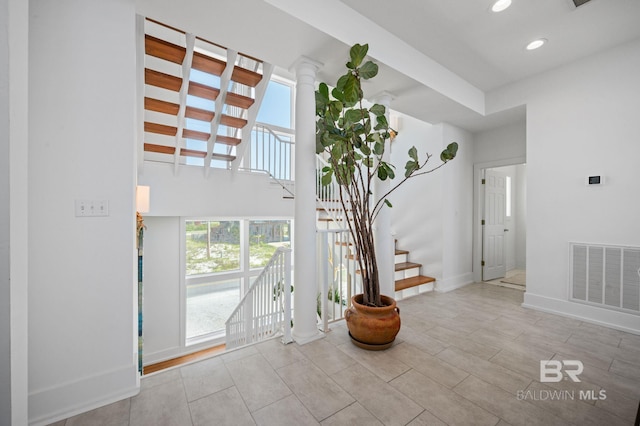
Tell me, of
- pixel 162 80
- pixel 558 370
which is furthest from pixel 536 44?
pixel 162 80

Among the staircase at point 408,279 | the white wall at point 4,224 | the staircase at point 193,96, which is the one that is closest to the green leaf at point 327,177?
the staircase at point 193,96

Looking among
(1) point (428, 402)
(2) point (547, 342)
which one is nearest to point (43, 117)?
(1) point (428, 402)

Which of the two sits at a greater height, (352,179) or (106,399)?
(352,179)

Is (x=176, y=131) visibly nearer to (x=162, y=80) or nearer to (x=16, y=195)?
(x=162, y=80)

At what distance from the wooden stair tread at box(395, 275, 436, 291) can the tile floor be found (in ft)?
2.99

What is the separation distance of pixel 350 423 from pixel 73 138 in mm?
2214

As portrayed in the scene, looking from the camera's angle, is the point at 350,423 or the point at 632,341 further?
the point at 632,341

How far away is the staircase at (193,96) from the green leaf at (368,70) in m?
1.20

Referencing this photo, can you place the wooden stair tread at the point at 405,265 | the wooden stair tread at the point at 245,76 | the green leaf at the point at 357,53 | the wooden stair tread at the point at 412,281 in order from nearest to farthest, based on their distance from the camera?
the green leaf at the point at 357,53 < the wooden stair tread at the point at 245,76 < the wooden stair tread at the point at 412,281 < the wooden stair tread at the point at 405,265

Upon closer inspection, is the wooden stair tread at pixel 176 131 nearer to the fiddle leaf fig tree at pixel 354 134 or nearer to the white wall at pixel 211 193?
the white wall at pixel 211 193

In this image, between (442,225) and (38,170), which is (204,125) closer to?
(38,170)

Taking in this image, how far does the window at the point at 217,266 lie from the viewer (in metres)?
4.38

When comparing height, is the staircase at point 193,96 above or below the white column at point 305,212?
above

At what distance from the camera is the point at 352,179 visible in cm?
234
